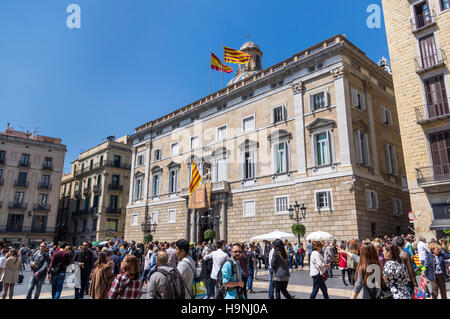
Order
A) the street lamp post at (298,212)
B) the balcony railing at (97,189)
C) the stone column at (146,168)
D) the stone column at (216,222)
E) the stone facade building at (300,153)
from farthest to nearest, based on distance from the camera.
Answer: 1. the balcony railing at (97,189)
2. the stone column at (146,168)
3. the stone column at (216,222)
4. the stone facade building at (300,153)
5. the street lamp post at (298,212)

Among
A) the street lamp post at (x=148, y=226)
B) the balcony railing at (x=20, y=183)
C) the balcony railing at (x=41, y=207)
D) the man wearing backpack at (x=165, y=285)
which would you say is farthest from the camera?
the balcony railing at (x=41, y=207)

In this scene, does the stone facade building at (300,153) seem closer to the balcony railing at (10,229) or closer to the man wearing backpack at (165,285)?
the man wearing backpack at (165,285)

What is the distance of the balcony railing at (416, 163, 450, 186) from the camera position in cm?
1759

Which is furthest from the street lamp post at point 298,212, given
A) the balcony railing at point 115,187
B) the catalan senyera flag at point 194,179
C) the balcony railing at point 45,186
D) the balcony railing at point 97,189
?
the balcony railing at point 45,186

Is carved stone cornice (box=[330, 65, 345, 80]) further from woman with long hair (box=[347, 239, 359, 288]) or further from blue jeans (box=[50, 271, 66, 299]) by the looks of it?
blue jeans (box=[50, 271, 66, 299])

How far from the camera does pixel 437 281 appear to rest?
823 cm

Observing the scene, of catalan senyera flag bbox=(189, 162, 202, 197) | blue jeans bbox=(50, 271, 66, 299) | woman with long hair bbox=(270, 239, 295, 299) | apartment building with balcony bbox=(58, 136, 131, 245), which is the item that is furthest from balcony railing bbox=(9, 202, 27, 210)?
woman with long hair bbox=(270, 239, 295, 299)

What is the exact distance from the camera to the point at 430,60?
19.2 meters

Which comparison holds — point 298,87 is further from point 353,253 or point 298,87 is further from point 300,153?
point 353,253

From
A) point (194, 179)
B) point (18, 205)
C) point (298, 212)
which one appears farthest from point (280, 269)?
point (18, 205)

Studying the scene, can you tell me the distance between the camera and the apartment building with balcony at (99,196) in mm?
44219

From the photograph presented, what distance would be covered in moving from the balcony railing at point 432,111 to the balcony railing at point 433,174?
2718mm
